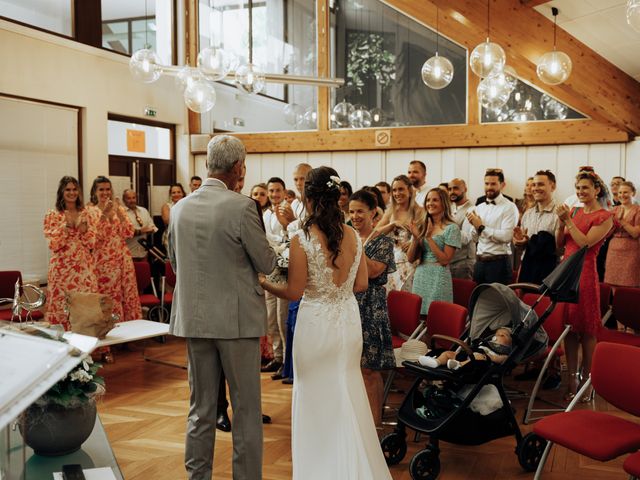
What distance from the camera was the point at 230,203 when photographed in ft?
10.1

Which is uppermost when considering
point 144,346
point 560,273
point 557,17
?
point 557,17

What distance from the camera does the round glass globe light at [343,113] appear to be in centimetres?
1061

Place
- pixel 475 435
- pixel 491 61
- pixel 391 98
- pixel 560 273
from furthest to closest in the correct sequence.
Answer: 1. pixel 391 98
2. pixel 491 61
3. pixel 560 273
4. pixel 475 435

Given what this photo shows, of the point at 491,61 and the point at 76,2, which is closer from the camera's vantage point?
the point at 491,61

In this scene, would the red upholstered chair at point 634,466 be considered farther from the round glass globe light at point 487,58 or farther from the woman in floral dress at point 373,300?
the round glass globe light at point 487,58

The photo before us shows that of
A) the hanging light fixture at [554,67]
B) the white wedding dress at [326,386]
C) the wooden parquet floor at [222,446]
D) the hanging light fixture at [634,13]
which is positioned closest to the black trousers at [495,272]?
the wooden parquet floor at [222,446]

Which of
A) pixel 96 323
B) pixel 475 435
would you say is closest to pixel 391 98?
pixel 96 323

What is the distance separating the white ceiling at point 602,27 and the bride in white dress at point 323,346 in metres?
4.65

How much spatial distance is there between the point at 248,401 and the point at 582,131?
→ 7.91 metres

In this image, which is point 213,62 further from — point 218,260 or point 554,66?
point 218,260

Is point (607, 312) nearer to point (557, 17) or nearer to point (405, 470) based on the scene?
point (405, 470)

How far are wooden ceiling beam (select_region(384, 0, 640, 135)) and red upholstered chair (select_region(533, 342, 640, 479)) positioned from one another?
421 centimetres

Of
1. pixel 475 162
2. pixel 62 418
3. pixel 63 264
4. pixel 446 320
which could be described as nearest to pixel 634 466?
pixel 446 320

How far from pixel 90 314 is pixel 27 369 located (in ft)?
14.9
